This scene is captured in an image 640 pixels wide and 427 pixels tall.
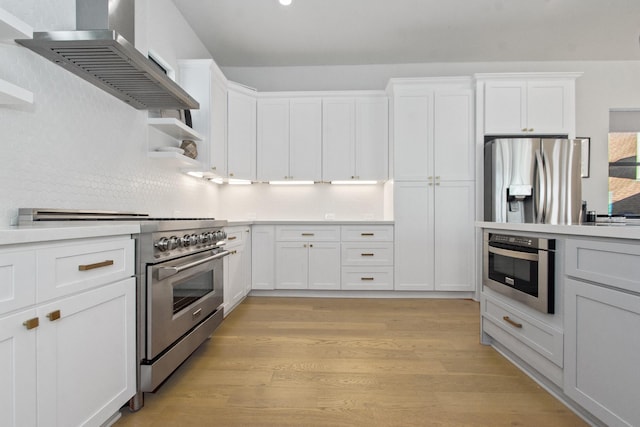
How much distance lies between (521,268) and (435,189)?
1.92m

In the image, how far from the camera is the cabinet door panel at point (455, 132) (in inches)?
145

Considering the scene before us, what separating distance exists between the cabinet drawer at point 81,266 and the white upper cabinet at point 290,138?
2651mm

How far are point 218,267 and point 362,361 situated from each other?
1.25 meters

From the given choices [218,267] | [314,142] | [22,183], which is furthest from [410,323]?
A: [22,183]

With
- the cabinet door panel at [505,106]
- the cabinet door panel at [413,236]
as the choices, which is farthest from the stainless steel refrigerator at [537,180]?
the cabinet door panel at [413,236]

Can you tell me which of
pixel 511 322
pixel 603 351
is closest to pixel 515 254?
pixel 511 322

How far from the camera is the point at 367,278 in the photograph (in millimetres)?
3689

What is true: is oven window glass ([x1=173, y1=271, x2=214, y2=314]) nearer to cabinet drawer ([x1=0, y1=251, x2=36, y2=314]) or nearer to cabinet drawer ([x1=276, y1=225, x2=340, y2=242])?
cabinet drawer ([x1=0, y1=251, x2=36, y2=314])

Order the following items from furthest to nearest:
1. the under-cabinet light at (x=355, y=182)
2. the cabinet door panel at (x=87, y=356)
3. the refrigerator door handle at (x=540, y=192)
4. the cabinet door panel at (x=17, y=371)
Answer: the under-cabinet light at (x=355, y=182) → the refrigerator door handle at (x=540, y=192) → the cabinet door panel at (x=87, y=356) → the cabinet door panel at (x=17, y=371)

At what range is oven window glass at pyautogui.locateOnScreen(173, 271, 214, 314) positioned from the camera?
5.89 ft

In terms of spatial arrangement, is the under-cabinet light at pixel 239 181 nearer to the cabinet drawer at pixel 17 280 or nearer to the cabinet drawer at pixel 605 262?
the cabinet drawer at pixel 17 280

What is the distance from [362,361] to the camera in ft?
6.70

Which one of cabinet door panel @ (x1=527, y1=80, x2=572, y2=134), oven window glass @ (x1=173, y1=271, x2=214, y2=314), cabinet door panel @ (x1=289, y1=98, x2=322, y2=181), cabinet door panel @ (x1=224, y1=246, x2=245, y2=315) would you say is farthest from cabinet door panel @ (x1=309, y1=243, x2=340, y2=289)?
cabinet door panel @ (x1=527, y1=80, x2=572, y2=134)

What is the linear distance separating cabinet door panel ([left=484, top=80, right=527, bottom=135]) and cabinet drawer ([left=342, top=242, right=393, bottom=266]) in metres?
1.82
